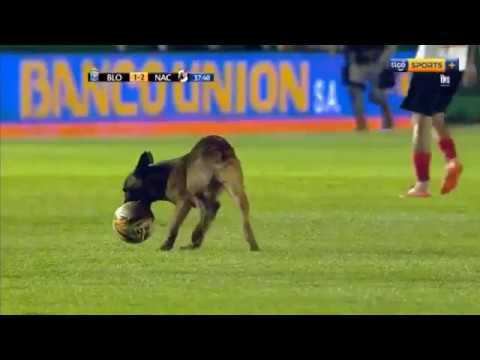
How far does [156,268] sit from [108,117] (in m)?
2.76

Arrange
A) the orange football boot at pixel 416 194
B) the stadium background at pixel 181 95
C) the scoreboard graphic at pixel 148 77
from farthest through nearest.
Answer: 1. the orange football boot at pixel 416 194
2. the stadium background at pixel 181 95
3. the scoreboard graphic at pixel 148 77

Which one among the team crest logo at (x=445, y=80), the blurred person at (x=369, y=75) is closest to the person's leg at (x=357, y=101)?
the blurred person at (x=369, y=75)

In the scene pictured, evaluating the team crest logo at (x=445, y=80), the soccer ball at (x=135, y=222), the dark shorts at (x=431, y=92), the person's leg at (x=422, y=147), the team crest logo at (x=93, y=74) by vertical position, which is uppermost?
the team crest logo at (x=93, y=74)

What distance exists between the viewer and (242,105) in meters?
12.4

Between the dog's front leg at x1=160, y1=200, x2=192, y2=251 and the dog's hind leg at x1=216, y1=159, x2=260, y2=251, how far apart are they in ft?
1.15

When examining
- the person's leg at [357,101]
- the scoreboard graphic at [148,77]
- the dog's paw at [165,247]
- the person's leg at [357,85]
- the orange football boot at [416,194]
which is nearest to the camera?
the scoreboard graphic at [148,77]

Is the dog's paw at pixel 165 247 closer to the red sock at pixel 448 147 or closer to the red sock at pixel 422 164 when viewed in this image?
the red sock at pixel 422 164

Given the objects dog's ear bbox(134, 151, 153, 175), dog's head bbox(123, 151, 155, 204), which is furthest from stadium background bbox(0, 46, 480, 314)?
dog's ear bbox(134, 151, 153, 175)

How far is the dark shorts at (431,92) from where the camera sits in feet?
34.4

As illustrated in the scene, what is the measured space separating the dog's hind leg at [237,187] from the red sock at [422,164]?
1.79 meters

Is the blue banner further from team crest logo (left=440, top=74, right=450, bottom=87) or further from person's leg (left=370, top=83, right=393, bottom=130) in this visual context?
team crest logo (left=440, top=74, right=450, bottom=87)

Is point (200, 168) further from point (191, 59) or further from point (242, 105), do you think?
point (242, 105)

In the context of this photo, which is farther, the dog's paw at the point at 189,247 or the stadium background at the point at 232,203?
the dog's paw at the point at 189,247

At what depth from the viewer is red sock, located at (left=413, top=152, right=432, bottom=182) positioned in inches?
444
